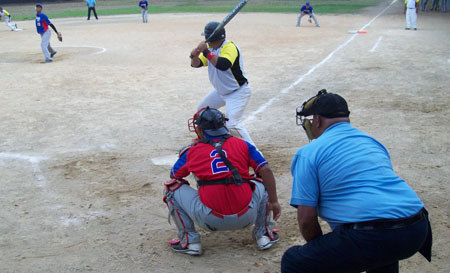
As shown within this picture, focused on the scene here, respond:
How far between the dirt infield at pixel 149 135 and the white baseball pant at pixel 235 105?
2.46ft

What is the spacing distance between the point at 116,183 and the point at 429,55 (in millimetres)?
14128

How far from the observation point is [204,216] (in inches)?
180

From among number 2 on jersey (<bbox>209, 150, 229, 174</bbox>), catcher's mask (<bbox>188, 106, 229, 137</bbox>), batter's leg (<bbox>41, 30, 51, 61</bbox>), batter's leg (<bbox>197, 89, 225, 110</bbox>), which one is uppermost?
catcher's mask (<bbox>188, 106, 229, 137</bbox>)

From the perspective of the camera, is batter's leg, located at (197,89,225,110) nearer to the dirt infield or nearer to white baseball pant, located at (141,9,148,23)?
the dirt infield

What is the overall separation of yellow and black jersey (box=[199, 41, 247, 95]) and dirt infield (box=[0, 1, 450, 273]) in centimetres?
130

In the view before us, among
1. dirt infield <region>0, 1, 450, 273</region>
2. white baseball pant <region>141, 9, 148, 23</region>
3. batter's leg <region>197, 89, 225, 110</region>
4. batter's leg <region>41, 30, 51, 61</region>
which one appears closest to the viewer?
dirt infield <region>0, 1, 450, 273</region>

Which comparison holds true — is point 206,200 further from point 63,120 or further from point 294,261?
point 63,120

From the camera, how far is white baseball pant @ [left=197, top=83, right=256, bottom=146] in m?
7.33

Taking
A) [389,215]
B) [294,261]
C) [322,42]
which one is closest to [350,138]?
[389,215]

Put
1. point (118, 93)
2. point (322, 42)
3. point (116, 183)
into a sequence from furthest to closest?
point (322, 42) < point (118, 93) < point (116, 183)

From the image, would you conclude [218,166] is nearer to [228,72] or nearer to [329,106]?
[329,106]

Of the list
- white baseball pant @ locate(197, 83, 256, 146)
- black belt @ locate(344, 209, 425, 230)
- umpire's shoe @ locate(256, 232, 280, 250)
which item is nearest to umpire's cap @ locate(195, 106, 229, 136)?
umpire's shoe @ locate(256, 232, 280, 250)

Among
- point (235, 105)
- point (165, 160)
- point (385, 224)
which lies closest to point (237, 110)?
point (235, 105)

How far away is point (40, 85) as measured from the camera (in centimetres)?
1372
